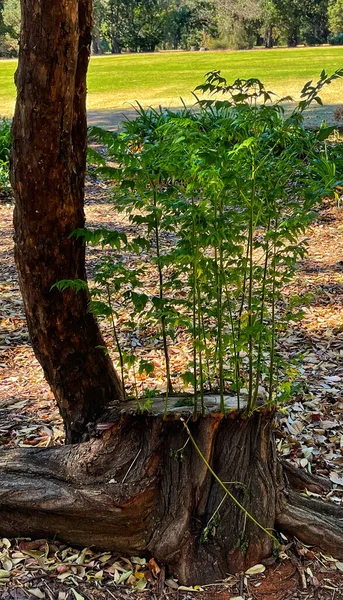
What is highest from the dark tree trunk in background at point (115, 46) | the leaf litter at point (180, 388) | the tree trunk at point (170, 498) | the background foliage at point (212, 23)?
the background foliage at point (212, 23)

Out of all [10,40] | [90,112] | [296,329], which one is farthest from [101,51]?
[296,329]

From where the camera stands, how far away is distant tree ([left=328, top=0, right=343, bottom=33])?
4575 cm

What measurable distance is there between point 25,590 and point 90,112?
1483 centimetres

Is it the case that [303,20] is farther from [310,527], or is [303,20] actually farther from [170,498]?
[170,498]

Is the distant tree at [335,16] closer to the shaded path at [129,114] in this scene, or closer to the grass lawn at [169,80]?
the grass lawn at [169,80]

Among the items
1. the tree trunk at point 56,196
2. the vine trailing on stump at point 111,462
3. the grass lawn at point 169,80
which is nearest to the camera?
the tree trunk at point 56,196

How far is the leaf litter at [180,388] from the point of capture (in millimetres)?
2264

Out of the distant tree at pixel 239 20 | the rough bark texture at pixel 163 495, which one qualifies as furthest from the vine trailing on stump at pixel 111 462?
the distant tree at pixel 239 20

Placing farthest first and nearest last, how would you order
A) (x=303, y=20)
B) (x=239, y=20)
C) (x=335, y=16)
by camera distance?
1. (x=303, y=20)
2. (x=239, y=20)
3. (x=335, y=16)

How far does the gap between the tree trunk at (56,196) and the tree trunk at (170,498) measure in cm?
26

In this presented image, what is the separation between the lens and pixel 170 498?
235 centimetres

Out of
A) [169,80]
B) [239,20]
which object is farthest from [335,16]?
[169,80]

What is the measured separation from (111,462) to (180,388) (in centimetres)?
68

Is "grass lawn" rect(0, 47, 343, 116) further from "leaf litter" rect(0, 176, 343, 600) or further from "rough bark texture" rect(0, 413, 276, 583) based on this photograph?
"rough bark texture" rect(0, 413, 276, 583)
